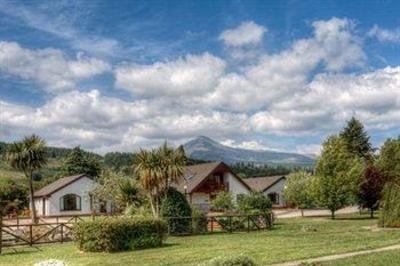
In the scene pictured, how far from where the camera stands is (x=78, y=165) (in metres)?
97.8

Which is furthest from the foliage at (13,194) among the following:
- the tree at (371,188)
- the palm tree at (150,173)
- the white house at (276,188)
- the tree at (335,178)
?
the tree at (371,188)

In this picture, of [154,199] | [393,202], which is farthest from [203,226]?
[393,202]

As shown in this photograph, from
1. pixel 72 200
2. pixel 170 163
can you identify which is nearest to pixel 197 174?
pixel 72 200

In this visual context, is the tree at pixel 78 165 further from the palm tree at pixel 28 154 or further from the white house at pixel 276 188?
the palm tree at pixel 28 154

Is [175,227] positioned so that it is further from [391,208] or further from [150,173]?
[391,208]

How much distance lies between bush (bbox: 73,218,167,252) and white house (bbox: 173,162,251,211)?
1403 inches

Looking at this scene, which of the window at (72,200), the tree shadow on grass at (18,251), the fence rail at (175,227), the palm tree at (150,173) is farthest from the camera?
the window at (72,200)

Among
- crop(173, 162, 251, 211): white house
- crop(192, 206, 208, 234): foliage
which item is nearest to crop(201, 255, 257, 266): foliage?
crop(192, 206, 208, 234): foliage

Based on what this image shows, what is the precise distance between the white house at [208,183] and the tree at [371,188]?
1732 cm

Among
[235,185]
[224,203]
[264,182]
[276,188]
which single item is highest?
[264,182]

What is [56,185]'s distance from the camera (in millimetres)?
70500

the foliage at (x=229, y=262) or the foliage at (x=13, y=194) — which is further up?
the foliage at (x=13, y=194)

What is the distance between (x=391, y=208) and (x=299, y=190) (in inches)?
963

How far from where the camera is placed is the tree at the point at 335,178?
5000cm
